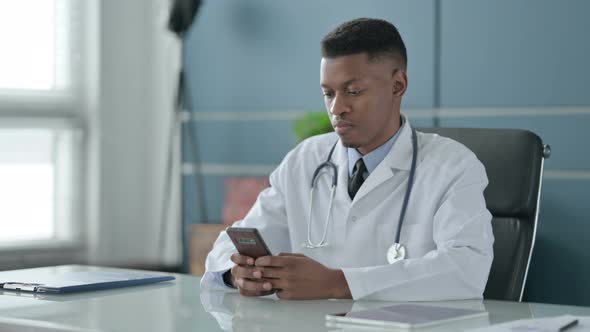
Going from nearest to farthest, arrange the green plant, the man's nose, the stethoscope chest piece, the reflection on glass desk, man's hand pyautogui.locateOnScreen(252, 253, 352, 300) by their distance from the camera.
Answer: the reflection on glass desk, man's hand pyautogui.locateOnScreen(252, 253, 352, 300), the stethoscope chest piece, the man's nose, the green plant

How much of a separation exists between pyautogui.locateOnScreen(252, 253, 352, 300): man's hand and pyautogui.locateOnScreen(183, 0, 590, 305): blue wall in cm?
192

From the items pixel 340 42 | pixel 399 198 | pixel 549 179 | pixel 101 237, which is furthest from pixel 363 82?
pixel 101 237

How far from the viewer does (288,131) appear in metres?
4.36

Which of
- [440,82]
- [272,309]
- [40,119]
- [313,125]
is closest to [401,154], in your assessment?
[272,309]

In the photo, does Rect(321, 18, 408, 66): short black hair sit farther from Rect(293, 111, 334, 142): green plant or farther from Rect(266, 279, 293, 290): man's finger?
Rect(293, 111, 334, 142): green plant

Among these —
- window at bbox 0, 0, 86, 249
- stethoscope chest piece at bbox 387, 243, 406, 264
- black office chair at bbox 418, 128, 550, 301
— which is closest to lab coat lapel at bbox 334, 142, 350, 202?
stethoscope chest piece at bbox 387, 243, 406, 264

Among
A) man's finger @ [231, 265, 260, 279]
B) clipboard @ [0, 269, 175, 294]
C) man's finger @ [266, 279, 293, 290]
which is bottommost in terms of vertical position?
clipboard @ [0, 269, 175, 294]

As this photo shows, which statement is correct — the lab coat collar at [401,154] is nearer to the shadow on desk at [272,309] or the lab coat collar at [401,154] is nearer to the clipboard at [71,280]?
the shadow on desk at [272,309]

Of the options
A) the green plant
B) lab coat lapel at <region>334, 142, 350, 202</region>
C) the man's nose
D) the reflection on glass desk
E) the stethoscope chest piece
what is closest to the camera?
the reflection on glass desk

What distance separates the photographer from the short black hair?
7.32 ft

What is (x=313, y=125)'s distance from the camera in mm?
3801

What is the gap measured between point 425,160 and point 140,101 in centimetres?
278

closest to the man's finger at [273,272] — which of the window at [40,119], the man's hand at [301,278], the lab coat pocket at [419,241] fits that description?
the man's hand at [301,278]

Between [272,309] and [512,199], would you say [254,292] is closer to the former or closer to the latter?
[272,309]
